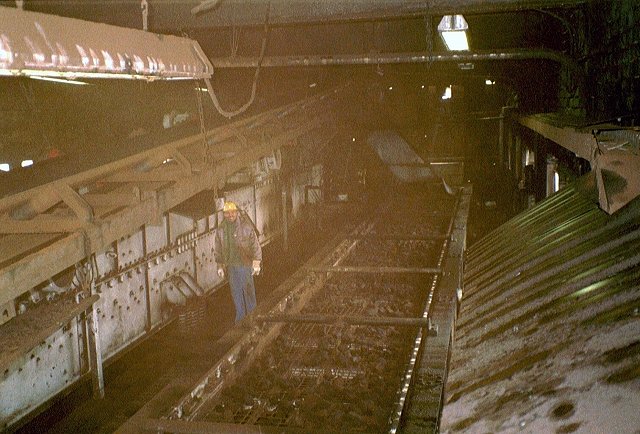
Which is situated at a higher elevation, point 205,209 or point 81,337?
point 205,209

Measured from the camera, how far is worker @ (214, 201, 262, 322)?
9336 mm

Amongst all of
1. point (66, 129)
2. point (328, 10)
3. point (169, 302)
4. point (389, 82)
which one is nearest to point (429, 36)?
point (328, 10)

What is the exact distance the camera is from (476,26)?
1127 cm

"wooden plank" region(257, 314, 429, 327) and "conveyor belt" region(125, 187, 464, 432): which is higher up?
"wooden plank" region(257, 314, 429, 327)

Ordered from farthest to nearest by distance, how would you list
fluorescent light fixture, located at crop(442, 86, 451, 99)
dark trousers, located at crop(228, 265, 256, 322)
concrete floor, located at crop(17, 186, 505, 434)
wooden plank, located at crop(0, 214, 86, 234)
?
fluorescent light fixture, located at crop(442, 86, 451, 99)
dark trousers, located at crop(228, 265, 256, 322)
concrete floor, located at crop(17, 186, 505, 434)
wooden plank, located at crop(0, 214, 86, 234)

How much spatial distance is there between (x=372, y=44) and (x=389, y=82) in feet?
27.9

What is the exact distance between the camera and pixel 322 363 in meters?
6.46

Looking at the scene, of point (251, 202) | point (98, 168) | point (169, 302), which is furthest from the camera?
point (251, 202)

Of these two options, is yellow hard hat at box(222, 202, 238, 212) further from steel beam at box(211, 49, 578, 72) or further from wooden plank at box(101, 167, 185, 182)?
steel beam at box(211, 49, 578, 72)

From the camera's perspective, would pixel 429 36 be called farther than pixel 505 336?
Yes

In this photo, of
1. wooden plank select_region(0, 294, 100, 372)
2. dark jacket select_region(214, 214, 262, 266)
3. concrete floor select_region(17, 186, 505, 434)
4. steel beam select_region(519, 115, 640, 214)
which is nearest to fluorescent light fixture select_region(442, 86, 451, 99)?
concrete floor select_region(17, 186, 505, 434)

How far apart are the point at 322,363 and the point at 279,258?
8.65 m

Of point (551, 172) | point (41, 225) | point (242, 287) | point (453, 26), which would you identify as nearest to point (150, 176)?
point (41, 225)

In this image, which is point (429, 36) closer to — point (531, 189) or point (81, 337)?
point (81, 337)
